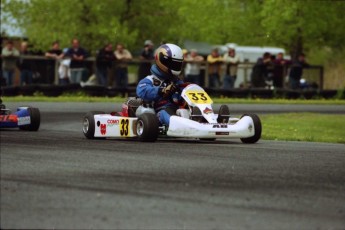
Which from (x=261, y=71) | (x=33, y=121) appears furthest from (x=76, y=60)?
(x=33, y=121)

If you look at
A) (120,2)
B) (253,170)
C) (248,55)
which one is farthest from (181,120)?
(248,55)

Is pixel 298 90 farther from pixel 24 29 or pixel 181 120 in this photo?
pixel 181 120

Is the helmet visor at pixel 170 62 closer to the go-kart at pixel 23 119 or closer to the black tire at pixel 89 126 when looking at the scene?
the black tire at pixel 89 126

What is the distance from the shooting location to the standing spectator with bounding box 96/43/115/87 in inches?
1141

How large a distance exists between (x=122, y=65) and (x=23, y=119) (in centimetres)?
1402

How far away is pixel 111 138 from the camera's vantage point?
589 inches

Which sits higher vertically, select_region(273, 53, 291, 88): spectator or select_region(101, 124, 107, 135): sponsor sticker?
select_region(273, 53, 291, 88): spectator

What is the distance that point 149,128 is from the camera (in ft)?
43.7

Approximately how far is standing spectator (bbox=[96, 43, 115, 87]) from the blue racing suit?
14.6 meters

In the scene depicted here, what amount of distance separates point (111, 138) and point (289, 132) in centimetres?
340

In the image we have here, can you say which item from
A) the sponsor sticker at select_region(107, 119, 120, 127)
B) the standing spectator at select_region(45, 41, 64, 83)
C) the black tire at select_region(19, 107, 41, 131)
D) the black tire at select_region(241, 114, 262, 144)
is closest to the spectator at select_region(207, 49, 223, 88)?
the standing spectator at select_region(45, 41, 64, 83)

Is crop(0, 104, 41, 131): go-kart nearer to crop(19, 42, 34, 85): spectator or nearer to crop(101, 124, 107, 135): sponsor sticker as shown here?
crop(101, 124, 107, 135): sponsor sticker

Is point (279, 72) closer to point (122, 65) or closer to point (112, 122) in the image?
point (122, 65)

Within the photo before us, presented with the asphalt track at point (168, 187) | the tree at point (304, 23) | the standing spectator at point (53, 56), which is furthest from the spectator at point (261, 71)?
the asphalt track at point (168, 187)
